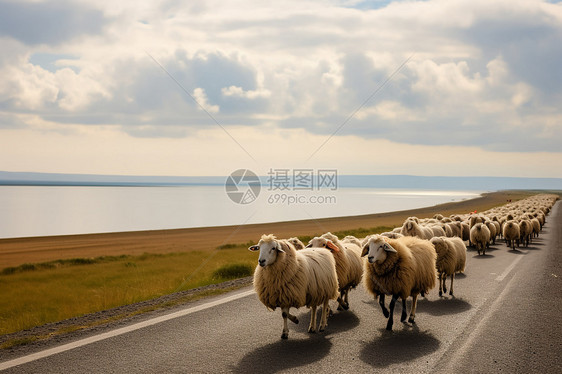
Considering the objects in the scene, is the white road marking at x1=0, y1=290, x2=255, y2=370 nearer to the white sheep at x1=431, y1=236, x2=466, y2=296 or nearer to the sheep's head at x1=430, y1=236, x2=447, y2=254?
the white sheep at x1=431, y1=236, x2=466, y2=296

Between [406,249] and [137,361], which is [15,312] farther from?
[406,249]

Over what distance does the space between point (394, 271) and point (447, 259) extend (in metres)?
3.78

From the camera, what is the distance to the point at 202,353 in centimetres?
661

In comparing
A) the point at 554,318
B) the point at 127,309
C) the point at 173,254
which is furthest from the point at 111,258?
the point at 554,318

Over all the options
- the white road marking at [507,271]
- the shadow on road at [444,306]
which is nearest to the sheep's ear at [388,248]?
the shadow on road at [444,306]

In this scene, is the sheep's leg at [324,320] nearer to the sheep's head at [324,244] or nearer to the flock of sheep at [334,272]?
the flock of sheep at [334,272]

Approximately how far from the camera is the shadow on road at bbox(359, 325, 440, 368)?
21.4 ft

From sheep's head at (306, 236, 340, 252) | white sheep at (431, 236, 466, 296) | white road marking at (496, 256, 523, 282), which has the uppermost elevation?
sheep's head at (306, 236, 340, 252)

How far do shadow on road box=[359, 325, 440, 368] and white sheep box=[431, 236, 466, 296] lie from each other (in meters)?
3.91

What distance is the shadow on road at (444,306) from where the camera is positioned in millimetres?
9547

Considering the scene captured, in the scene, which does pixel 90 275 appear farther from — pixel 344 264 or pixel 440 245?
pixel 440 245

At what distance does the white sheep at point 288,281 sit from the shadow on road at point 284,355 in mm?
413

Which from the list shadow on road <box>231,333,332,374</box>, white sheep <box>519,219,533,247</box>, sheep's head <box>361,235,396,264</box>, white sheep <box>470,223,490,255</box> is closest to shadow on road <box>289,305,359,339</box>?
Result: shadow on road <box>231,333,332,374</box>

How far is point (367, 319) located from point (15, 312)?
10.4 meters
